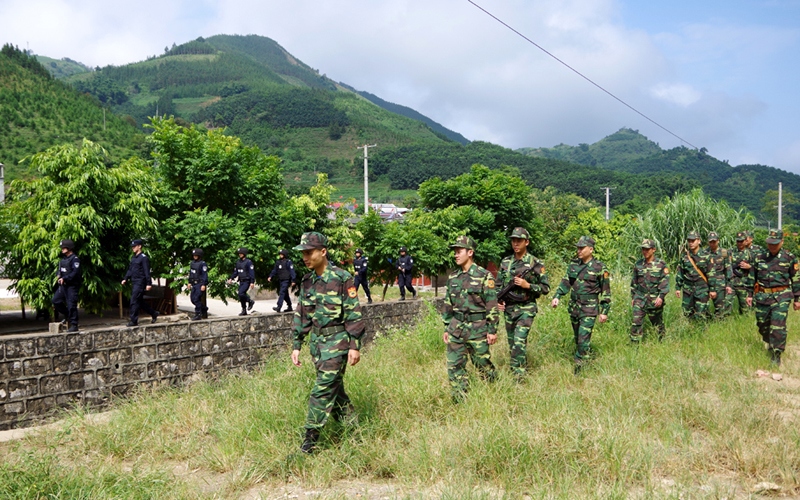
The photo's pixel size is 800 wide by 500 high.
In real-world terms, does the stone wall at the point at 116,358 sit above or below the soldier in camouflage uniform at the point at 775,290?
below

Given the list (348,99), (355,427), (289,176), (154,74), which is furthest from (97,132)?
(154,74)

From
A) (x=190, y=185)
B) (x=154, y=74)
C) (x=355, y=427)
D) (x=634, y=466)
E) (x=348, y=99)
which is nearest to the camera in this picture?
(x=634, y=466)

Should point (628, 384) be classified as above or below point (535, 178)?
below

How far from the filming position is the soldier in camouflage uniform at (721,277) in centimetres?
1044

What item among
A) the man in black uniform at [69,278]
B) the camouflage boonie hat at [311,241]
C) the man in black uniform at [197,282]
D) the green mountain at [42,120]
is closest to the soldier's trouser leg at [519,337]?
the camouflage boonie hat at [311,241]

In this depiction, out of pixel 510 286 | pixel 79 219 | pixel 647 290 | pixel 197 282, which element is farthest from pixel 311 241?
pixel 79 219

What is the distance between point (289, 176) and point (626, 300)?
3539 inches

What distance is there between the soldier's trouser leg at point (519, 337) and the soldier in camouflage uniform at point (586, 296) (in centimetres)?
62

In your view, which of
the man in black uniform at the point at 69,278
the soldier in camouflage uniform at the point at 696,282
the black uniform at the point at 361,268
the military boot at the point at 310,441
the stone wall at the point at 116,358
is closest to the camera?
the military boot at the point at 310,441

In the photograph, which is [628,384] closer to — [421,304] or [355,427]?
[355,427]

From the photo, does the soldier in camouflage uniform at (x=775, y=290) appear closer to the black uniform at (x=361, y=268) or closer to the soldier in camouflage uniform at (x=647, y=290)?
the soldier in camouflage uniform at (x=647, y=290)

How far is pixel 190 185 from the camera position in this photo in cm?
1325

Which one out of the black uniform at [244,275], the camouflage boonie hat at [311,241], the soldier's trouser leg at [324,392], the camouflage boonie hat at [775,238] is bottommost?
the soldier's trouser leg at [324,392]

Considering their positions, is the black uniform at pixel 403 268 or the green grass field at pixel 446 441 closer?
the green grass field at pixel 446 441
